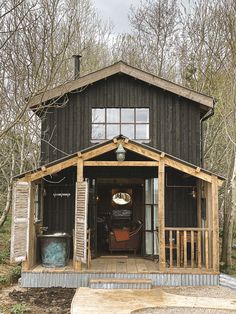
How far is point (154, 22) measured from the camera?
784 inches

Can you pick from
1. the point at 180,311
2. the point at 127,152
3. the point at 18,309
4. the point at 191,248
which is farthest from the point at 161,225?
the point at 18,309

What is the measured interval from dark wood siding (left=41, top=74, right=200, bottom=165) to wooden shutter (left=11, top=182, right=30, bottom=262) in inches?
86.2

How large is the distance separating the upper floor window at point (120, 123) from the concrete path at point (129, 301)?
4557 mm

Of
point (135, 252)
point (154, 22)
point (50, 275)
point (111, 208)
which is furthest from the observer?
point (154, 22)

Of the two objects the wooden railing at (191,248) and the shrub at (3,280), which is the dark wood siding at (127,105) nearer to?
the wooden railing at (191,248)

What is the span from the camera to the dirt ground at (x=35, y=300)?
24.6 ft

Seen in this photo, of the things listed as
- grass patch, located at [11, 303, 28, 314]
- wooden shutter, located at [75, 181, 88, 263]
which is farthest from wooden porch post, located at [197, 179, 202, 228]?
grass patch, located at [11, 303, 28, 314]

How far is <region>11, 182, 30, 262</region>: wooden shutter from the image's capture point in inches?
367

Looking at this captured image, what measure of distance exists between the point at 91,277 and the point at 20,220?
2054 millimetres

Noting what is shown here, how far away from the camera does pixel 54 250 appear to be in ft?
33.2

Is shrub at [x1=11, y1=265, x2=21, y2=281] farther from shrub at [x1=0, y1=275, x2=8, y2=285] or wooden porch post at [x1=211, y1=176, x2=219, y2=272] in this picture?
wooden porch post at [x1=211, y1=176, x2=219, y2=272]

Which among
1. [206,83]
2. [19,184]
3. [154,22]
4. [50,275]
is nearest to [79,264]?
[50,275]

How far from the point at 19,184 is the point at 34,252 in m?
A: 1.90

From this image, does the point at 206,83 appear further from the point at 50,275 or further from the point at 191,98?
the point at 50,275
